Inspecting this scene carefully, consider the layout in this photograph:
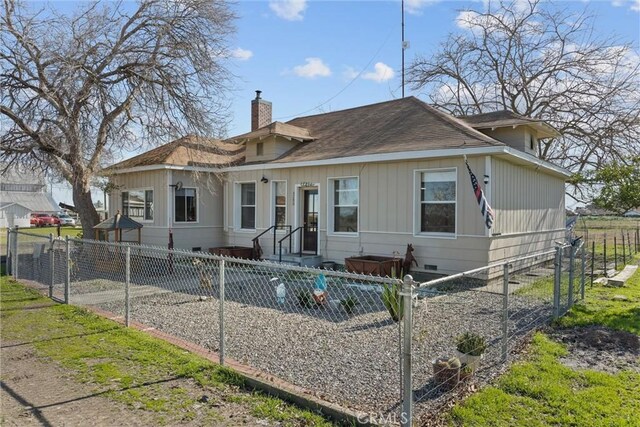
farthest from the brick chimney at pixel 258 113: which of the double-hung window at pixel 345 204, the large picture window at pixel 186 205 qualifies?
the double-hung window at pixel 345 204

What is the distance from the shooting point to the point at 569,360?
4.96 meters

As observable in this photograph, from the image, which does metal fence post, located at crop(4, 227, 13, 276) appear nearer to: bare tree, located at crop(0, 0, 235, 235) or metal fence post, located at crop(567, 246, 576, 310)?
bare tree, located at crop(0, 0, 235, 235)

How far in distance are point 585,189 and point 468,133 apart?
470 inches

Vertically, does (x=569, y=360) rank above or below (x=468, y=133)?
below

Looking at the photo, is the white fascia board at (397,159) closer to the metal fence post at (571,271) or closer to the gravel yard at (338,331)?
the metal fence post at (571,271)

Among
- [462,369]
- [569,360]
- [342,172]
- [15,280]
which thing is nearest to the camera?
[462,369]

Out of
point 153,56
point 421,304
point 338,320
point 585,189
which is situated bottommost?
point 338,320

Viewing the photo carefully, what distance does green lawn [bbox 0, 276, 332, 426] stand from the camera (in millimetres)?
3662

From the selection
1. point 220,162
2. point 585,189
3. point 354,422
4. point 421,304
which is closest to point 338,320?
point 421,304

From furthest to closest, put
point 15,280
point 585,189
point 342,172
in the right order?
point 585,189, point 342,172, point 15,280

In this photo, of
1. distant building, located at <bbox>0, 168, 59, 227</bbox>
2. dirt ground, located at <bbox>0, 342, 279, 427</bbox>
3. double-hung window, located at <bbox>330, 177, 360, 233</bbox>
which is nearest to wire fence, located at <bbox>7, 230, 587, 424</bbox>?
dirt ground, located at <bbox>0, 342, 279, 427</bbox>

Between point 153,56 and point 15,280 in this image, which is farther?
point 153,56

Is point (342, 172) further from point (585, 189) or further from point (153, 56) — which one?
point (585, 189)

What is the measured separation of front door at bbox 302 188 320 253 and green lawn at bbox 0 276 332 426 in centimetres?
677
